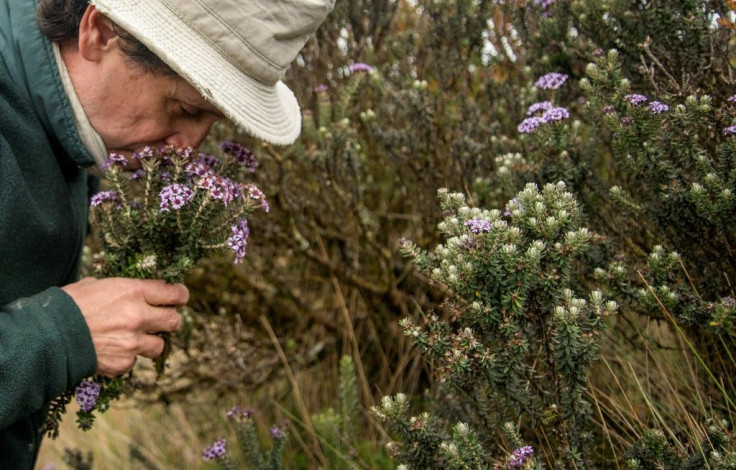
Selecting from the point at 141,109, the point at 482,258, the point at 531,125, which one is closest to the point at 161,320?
the point at 141,109

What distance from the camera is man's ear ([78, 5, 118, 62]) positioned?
193 centimetres

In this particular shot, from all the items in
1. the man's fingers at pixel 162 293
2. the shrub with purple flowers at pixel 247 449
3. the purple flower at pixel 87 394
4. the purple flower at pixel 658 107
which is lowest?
the shrub with purple flowers at pixel 247 449

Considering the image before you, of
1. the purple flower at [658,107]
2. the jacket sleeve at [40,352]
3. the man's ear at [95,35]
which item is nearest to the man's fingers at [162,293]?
the jacket sleeve at [40,352]

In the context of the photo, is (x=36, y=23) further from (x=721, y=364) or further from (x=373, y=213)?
(x=721, y=364)

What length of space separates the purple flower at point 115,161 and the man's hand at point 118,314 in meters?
0.34

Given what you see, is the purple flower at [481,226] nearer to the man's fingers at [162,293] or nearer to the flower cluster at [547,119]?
the flower cluster at [547,119]

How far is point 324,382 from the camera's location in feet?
12.1

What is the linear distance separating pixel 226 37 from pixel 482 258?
2.99 ft

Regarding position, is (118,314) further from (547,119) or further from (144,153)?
(547,119)

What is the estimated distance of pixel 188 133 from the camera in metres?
2.14

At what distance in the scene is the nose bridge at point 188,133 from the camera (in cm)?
212

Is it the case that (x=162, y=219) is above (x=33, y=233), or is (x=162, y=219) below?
above

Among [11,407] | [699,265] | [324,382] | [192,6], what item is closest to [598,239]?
[699,265]

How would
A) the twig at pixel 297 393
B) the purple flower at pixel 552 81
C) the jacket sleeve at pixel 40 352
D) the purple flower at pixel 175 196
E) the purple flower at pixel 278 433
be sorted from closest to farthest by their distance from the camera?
the jacket sleeve at pixel 40 352
the purple flower at pixel 175 196
the purple flower at pixel 552 81
the purple flower at pixel 278 433
the twig at pixel 297 393
